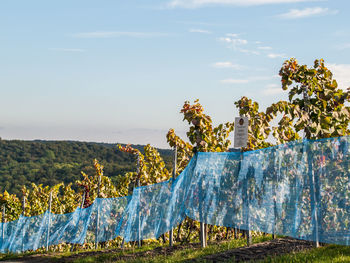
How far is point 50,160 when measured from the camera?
342 ft

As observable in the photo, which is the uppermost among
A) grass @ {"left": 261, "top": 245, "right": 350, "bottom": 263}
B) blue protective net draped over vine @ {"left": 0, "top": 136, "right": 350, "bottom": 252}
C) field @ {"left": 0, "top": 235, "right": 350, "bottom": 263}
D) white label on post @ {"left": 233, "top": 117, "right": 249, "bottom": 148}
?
white label on post @ {"left": 233, "top": 117, "right": 249, "bottom": 148}

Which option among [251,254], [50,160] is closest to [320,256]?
[251,254]

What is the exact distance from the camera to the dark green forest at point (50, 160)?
81.7 meters

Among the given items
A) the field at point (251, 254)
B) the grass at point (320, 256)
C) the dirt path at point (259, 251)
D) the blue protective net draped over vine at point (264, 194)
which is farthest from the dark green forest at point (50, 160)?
the grass at point (320, 256)

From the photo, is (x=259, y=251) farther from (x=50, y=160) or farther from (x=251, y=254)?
(x=50, y=160)

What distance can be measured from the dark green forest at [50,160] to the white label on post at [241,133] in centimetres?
6592

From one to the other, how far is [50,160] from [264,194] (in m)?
101

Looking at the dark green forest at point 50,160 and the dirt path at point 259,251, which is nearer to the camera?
the dirt path at point 259,251

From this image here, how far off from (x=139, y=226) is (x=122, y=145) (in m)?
3.85

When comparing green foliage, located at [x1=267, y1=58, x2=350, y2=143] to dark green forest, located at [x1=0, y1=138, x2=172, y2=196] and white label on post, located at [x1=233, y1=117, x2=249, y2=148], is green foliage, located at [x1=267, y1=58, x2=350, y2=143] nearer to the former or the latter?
white label on post, located at [x1=233, y1=117, x2=249, y2=148]

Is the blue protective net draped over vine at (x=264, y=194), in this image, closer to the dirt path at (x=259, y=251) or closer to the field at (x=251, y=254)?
the field at (x=251, y=254)

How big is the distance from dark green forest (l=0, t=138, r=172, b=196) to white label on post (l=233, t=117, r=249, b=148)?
6592cm

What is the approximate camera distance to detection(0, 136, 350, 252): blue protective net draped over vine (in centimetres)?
646

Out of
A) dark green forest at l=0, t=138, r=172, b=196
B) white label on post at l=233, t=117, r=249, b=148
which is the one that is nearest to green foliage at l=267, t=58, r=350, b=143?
white label on post at l=233, t=117, r=249, b=148
